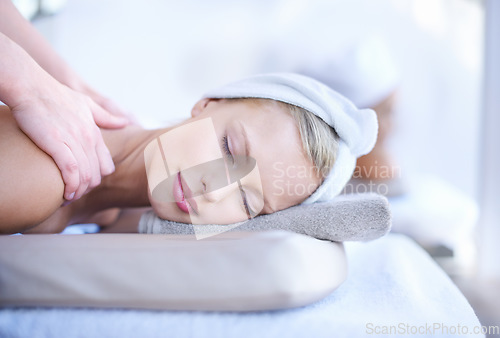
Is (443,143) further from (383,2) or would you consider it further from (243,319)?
(243,319)

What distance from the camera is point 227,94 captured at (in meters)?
0.97

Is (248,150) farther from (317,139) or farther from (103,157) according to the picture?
(103,157)

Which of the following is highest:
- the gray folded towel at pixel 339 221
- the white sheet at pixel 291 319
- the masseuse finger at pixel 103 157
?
the masseuse finger at pixel 103 157

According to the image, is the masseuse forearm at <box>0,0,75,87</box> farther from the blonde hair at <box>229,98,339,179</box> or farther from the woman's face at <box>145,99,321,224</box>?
the blonde hair at <box>229,98,339,179</box>

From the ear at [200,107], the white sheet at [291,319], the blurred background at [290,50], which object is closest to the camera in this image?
the white sheet at [291,319]

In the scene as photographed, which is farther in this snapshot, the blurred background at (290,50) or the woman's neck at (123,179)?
the blurred background at (290,50)

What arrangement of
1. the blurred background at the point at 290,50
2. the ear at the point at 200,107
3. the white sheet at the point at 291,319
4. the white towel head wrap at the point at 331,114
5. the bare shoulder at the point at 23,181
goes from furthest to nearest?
the blurred background at the point at 290,50, the ear at the point at 200,107, the white towel head wrap at the point at 331,114, the bare shoulder at the point at 23,181, the white sheet at the point at 291,319

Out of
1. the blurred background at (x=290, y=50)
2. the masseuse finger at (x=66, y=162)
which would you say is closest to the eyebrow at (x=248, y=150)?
the masseuse finger at (x=66, y=162)

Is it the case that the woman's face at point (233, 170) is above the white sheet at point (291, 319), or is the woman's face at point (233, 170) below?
above

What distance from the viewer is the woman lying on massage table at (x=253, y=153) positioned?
831mm

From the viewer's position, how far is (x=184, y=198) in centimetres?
83

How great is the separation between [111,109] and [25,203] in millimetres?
563

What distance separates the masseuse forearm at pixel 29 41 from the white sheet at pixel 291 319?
0.81 m

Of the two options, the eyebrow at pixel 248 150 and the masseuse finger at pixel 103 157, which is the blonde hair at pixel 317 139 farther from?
the masseuse finger at pixel 103 157
